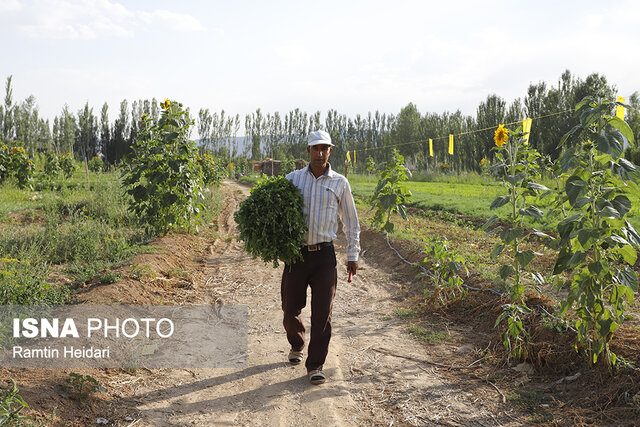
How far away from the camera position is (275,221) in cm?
408

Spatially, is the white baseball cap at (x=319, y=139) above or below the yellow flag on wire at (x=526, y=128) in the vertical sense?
below

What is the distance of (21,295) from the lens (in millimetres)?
4629

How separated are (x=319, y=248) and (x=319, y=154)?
2.79 ft

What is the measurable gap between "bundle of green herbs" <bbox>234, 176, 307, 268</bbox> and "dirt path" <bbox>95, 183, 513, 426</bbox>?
1111 millimetres

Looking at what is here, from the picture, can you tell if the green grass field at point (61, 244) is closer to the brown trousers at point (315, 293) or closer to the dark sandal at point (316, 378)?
the brown trousers at point (315, 293)

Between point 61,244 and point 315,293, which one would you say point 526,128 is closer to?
point 315,293

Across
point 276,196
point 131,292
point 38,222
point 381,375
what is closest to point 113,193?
point 38,222

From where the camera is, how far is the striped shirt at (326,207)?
164 inches

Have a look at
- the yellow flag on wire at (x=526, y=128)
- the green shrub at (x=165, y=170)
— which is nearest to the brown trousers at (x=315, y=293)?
the yellow flag on wire at (x=526, y=128)

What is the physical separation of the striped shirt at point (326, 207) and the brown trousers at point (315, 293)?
0.17 meters

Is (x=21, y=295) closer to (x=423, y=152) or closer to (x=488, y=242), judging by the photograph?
(x=488, y=242)

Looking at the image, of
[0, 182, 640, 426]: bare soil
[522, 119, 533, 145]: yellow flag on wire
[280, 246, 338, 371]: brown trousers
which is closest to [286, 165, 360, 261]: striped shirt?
[280, 246, 338, 371]: brown trousers

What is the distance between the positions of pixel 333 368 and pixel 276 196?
5.58 feet

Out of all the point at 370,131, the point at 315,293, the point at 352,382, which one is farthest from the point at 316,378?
the point at 370,131
